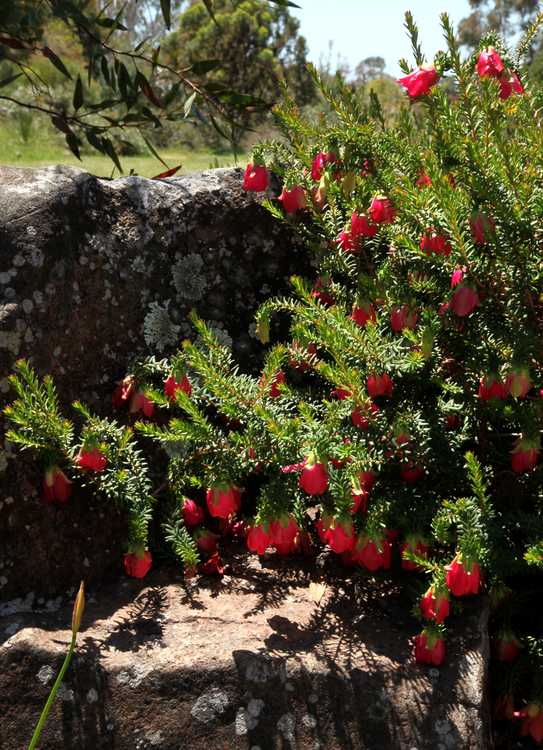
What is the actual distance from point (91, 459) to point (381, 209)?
100 cm

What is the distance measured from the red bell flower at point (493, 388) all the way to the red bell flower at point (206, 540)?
79 centimetres

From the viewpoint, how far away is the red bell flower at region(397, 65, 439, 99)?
171 cm

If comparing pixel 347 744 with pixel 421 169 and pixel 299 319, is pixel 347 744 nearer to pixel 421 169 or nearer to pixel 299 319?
pixel 299 319

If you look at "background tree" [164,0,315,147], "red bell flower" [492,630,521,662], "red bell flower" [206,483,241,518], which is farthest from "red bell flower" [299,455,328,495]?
"background tree" [164,0,315,147]

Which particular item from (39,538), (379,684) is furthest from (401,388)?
(39,538)

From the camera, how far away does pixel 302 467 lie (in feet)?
5.57

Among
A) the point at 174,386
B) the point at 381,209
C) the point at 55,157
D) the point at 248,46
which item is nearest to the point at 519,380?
the point at 381,209

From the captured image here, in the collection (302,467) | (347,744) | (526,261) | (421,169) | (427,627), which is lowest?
(347,744)

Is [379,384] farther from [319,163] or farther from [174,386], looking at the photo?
[319,163]

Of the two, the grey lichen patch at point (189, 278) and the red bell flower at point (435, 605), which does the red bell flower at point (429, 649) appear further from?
the grey lichen patch at point (189, 278)

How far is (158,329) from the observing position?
2.15 meters

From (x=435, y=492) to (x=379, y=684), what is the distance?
498mm

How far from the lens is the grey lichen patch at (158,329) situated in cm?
214

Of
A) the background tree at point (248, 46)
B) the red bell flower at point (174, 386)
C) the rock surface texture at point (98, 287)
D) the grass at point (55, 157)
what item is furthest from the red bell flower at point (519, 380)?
the background tree at point (248, 46)
